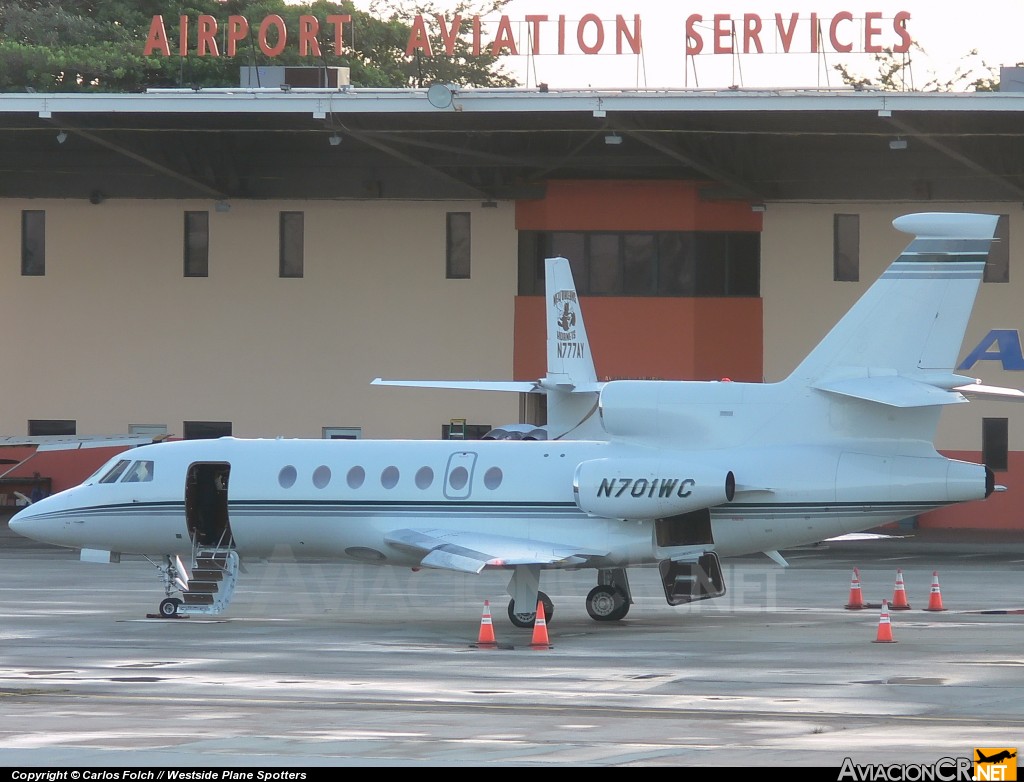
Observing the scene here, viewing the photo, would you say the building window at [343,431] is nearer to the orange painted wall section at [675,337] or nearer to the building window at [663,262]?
the orange painted wall section at [675,337]

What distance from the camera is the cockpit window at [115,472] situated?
84.5 feet

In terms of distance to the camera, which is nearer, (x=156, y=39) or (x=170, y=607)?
(x=170, y=607)

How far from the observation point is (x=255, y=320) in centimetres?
4684

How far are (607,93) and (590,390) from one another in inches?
301

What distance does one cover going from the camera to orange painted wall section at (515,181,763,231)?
145 feet

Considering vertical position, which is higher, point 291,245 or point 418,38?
point 418,38

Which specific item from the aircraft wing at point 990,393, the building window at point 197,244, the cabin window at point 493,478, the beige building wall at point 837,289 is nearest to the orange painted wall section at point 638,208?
the beige building wall at point 837,289

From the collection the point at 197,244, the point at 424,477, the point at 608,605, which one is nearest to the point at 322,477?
the point at 424,477

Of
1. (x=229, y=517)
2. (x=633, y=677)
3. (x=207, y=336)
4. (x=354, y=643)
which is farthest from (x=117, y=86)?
(x=633, y=677)

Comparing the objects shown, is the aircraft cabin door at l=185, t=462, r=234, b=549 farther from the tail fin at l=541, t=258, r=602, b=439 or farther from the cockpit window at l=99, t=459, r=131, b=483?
the tail fin at l=541, t=258, r=602, b=439

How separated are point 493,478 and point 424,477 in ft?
3.49

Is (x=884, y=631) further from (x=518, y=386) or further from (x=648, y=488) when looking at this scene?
(x=518, y=386)

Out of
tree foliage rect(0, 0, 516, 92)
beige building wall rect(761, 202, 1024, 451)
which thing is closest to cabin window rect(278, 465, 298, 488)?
beige building wall rect(761, 202, 1024, 451)

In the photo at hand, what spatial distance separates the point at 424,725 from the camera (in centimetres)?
1435
